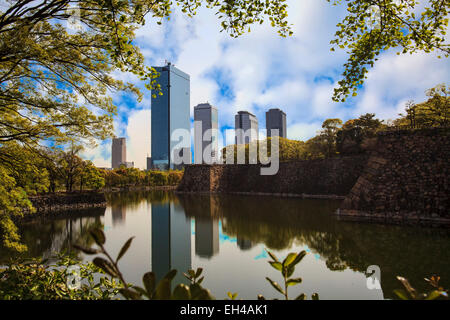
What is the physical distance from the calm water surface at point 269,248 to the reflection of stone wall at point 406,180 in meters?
1.73

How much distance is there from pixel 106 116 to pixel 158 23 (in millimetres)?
2059

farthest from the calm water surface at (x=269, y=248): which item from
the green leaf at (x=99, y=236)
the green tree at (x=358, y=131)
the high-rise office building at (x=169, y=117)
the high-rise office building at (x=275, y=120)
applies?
the high-rise office building at (x=275, y=120)

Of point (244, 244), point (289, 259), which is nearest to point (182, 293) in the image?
point (289, 259)

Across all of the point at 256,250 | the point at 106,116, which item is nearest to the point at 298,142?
the point at 256,250

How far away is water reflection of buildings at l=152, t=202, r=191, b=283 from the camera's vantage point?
5989 millimetres

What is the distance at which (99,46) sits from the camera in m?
3.54

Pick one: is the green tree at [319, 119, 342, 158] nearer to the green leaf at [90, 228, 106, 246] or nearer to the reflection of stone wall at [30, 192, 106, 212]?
the reflection of stone wall at [30, 192, 106, 212]

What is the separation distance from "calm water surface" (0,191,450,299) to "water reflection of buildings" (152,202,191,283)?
27 millimetres

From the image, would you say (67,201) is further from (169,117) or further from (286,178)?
(169,117)

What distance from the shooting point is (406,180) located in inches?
428

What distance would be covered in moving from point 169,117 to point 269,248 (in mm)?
74078

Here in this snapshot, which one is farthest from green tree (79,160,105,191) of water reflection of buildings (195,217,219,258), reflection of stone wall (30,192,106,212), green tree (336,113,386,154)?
green tree (336,113,386,154)

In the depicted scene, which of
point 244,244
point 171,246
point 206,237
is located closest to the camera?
point 244,244

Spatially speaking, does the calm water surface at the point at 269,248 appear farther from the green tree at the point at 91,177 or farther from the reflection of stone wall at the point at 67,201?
the green tree at the point at 91,177
